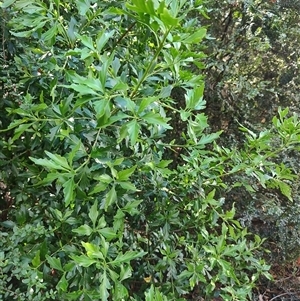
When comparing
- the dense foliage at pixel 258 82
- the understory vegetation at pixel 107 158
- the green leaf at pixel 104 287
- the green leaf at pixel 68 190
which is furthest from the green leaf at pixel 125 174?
the dense foliage at pixel 258 82

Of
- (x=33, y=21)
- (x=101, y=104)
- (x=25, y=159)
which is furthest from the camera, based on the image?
(x=25, y=159)

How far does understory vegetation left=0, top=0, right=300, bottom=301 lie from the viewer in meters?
0.90

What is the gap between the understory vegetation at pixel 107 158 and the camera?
35.2 inches

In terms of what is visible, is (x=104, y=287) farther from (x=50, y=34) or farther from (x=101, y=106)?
(x=50, y=34)

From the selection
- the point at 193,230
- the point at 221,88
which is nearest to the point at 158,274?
the point at 193,230

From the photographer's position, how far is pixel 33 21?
3.02 ft

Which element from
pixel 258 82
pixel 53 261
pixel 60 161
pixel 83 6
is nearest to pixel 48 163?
pixel 60 161

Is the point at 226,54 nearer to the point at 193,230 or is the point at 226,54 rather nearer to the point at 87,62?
the point at 193,230

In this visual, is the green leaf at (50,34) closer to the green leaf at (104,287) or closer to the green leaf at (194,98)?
the green leaf at (194,98)

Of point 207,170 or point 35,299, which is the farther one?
point 207,170

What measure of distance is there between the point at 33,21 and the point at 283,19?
142 centimetres

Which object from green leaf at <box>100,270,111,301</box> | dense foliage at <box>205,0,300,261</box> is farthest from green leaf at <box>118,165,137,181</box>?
dense foliage at <box>205,0,300,261</box>

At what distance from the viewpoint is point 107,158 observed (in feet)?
3.17

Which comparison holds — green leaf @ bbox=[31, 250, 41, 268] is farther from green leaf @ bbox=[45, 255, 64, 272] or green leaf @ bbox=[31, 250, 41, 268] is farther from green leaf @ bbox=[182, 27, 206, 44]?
green leaf @ bbox=[182, 27, 206, 44]
